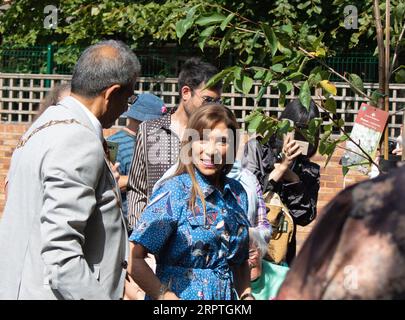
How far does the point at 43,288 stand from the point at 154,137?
2.16m

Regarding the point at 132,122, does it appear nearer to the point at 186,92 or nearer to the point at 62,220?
the point at 186,92

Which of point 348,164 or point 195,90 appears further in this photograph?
point 195,90

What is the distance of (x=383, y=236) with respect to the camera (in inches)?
70.8

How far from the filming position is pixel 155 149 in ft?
18.0

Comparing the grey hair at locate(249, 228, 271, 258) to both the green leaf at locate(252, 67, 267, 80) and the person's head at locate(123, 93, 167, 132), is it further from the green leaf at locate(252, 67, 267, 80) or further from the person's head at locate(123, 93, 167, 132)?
the person's head at locate(123, 93, 167, 132)

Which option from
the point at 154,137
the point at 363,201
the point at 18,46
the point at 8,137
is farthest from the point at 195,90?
the point at 18,46

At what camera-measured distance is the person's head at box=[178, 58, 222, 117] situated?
18.6 feet

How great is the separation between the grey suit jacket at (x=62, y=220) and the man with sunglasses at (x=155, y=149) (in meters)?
1.79

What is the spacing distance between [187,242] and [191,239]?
0.02m

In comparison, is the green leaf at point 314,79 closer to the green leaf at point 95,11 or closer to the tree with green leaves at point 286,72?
the tree with green leaves at point 286,72

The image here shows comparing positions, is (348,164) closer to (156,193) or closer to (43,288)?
(156,193)

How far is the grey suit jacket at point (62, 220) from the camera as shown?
337cm

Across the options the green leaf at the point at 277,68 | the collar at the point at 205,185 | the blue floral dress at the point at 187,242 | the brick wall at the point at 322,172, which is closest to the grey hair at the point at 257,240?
the collar at the point at 205,185
